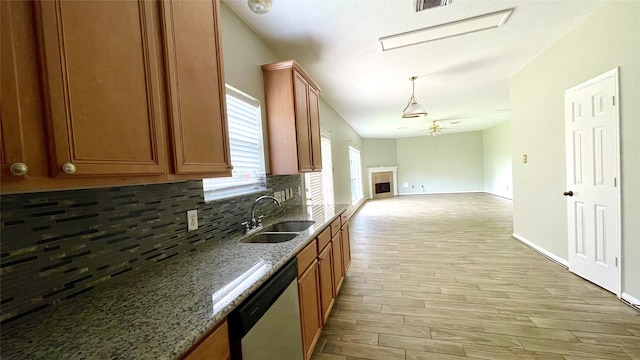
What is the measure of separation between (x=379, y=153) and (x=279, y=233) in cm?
979

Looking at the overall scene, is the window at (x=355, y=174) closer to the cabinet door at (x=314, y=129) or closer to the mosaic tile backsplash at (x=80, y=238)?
the cabinet door at (x=314, y=129)

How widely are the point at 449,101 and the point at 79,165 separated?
5.99 m

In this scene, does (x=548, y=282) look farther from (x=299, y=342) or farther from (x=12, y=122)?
(x=12, y=122)

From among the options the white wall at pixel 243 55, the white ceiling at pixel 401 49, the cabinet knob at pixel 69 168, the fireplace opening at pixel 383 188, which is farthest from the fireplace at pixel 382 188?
the cabinet knob at pixel 69 168

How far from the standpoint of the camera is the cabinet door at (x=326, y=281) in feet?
6.59

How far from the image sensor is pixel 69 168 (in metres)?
0.72

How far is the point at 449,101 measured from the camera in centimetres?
539

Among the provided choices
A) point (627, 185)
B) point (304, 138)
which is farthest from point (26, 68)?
point (627, 185)

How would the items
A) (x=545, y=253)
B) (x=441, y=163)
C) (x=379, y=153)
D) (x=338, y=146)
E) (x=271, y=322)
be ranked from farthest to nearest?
(x=379, y=153), (x=441, y=163), (x=338, y=146), (x=545, y=253), (x=271, y=322)

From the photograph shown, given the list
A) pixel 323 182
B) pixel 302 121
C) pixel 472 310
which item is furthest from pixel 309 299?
pixel 323 182

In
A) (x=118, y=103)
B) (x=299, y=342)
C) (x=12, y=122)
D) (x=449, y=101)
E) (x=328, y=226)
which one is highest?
(x=449, y=101)

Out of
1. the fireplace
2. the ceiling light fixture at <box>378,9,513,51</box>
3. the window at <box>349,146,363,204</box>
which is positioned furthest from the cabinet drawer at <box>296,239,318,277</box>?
the fireplace

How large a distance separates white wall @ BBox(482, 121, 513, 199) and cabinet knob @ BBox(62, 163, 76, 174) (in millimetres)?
9491

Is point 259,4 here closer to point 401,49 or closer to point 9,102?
point 9,102
